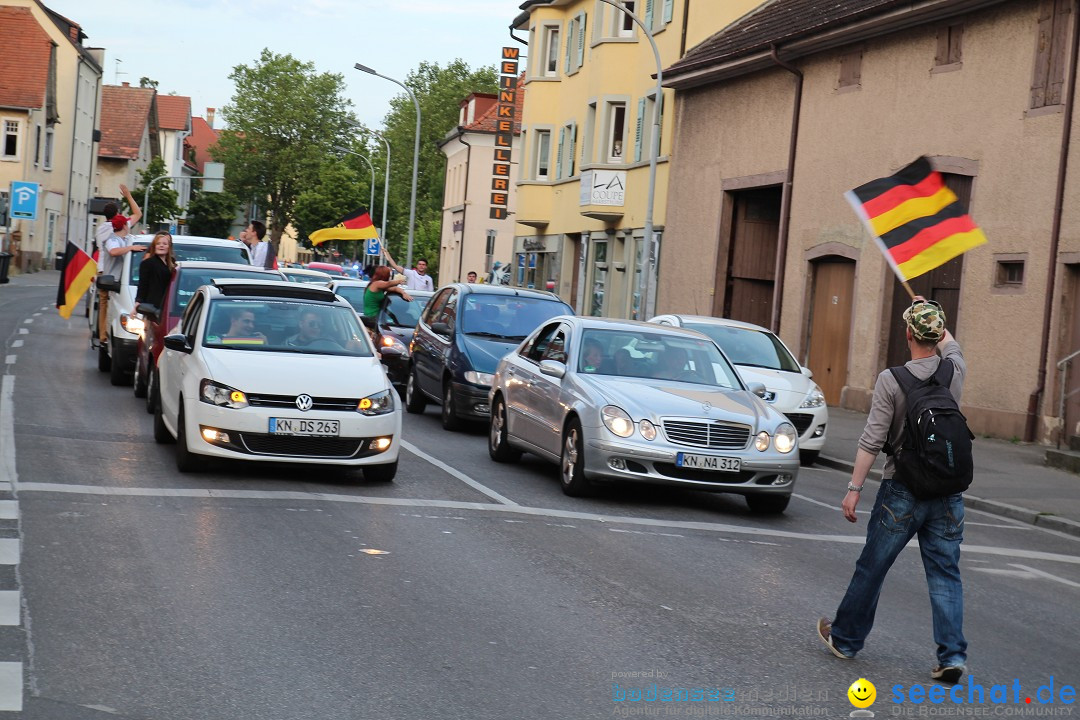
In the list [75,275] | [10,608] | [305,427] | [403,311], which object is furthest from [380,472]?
[75,275]

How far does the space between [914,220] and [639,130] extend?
2890cm

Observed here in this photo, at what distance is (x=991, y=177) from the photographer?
22188mm

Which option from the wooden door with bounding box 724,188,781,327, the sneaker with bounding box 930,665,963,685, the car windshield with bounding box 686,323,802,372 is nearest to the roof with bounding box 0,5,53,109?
the wooden door with bounding box 724,188,781,327

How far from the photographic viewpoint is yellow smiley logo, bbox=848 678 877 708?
609 centimetres

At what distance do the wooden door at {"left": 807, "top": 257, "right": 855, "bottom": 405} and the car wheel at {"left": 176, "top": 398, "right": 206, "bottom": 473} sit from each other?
54.5 feet

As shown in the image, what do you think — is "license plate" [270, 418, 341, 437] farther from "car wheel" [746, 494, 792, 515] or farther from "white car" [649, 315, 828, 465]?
"white car" [649, 315, 828, 465]

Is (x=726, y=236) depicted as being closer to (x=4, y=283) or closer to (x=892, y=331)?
(x=892, y=331)

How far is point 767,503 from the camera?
12.3 metres

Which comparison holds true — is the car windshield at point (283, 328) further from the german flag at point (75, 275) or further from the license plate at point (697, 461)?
the german flag at point (75, 275)

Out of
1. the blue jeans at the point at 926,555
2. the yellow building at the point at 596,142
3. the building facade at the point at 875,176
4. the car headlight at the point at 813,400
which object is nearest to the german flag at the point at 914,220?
the blue jeans at the point at 926,555

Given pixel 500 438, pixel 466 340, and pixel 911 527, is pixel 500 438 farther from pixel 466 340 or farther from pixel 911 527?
pixel 911 527

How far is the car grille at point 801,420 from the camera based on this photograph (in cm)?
1744

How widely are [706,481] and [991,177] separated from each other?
12.2m

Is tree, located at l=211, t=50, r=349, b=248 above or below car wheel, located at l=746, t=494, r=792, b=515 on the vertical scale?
above
